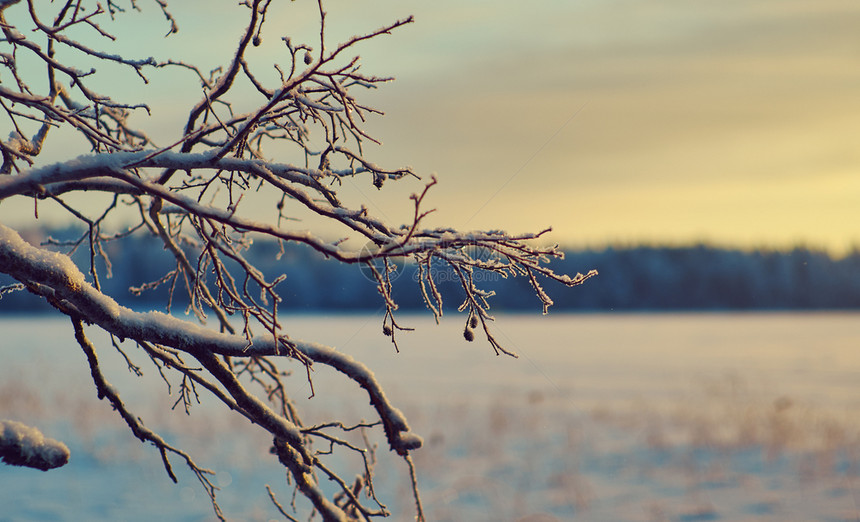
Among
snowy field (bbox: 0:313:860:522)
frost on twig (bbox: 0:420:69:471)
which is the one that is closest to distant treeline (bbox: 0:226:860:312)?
snowy field (bbox: 0:313:860:522)

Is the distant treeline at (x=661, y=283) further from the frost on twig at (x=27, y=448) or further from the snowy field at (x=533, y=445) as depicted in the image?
the frost on twig at (x=27, y=448)

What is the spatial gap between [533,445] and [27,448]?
11.2 meters

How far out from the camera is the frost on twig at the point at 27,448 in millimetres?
2547

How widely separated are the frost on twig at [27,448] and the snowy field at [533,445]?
7457 mm

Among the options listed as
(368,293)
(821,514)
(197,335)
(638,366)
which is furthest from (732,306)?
(197,335)

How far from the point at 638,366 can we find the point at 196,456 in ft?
52.4

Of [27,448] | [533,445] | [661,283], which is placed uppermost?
[661,283]

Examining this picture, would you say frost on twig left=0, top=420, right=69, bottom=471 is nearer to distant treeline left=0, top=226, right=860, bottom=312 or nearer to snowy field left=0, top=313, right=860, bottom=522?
snowy field left=0, top=313, right=860, bottom=522

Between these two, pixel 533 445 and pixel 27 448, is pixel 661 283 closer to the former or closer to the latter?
pixel 533 445

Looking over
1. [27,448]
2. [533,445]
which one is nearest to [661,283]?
[533,445]

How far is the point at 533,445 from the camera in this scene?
12.9 meters

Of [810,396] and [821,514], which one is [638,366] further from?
[821,514]

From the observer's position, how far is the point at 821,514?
30.8 feet

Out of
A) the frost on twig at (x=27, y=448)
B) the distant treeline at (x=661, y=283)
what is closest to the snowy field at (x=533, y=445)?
the frost on twig at (x=27, y=448)
